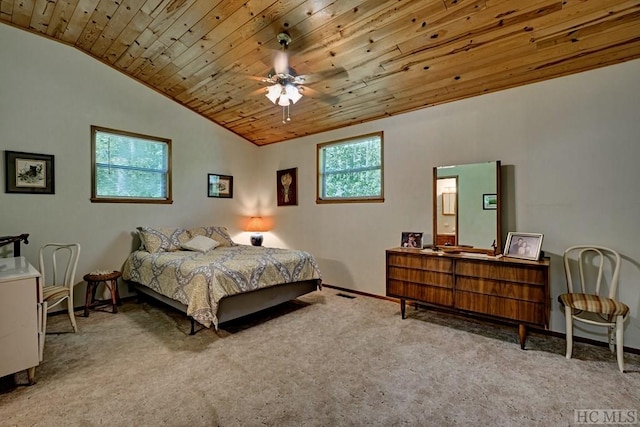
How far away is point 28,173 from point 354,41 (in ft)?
12.7

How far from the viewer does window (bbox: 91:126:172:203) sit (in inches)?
157

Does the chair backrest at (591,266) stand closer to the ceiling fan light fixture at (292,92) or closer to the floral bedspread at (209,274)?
the floral bedspread at (209,274)

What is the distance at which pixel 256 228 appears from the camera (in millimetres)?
5457

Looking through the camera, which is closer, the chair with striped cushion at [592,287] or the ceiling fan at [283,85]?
the chair with striped cushion at [592,287]

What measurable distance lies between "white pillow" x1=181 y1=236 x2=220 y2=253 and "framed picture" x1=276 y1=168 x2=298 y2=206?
4.96 ft

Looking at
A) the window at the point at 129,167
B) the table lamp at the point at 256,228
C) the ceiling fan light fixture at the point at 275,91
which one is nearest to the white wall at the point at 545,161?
the ceiling fan light fixture at the point at 275,91

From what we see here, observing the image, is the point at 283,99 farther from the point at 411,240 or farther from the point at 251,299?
the point at 411,240

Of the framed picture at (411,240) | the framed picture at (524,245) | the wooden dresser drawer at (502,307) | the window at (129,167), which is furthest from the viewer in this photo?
the window at (129,167)

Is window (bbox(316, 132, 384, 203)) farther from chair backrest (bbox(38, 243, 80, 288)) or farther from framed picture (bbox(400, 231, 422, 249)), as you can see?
chair backrest (bbox(38, 243, 80, 288))

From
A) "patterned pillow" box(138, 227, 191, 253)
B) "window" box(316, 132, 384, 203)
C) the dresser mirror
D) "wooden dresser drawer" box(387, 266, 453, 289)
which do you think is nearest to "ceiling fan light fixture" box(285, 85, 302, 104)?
"window" box(316, 132, 384, 203)

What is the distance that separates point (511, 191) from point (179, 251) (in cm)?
412

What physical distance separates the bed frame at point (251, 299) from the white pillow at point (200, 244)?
0.72 metres

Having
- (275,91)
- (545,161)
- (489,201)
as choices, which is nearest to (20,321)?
(275,91)

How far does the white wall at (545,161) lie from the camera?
8.57 feet
